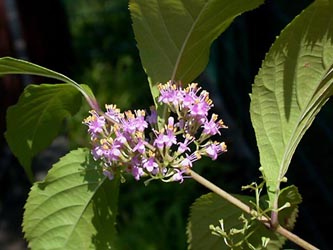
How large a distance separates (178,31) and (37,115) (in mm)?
274

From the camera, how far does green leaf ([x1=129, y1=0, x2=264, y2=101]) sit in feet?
3.01

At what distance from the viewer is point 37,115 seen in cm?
108

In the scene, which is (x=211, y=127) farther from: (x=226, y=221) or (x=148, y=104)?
(x=148, y=104)

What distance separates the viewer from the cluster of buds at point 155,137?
0.89 m

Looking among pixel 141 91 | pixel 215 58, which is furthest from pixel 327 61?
pixel 141 91

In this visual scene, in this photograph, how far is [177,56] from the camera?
97 centimetres

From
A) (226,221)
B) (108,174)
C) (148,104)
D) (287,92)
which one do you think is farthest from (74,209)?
(148,104)

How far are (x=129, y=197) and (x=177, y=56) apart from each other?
3.73 meters

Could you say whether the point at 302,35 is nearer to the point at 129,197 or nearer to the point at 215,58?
the point at 129,197

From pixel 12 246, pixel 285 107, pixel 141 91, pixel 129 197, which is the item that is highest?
pixel 285 107

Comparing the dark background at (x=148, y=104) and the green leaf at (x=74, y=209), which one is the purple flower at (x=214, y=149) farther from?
the dark background at (x=148, y=104)

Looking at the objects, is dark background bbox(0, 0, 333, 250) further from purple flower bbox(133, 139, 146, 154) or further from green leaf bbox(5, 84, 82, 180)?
purple flower bbox(133, 139, 146, 154)

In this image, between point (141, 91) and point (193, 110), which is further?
point (141, 91)

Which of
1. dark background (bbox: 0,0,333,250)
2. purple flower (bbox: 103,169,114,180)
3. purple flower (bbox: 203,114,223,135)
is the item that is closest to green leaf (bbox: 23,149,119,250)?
purple flower (bbox: 103,169,114,180)
